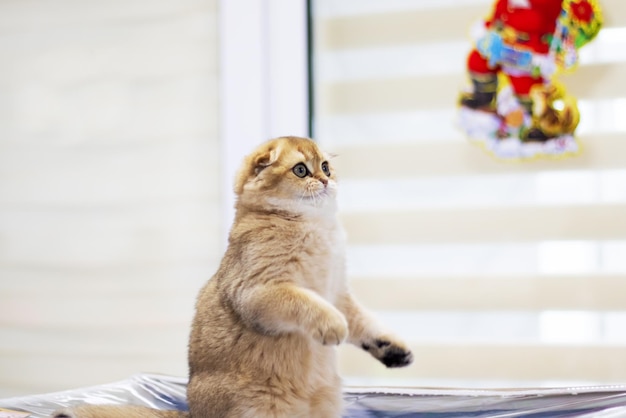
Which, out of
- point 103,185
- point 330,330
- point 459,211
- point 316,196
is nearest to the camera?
point 330,330

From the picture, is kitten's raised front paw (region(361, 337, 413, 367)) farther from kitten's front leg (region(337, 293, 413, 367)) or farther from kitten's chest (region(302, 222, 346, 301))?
kitten's chest (region(302, 222, 346, 301))

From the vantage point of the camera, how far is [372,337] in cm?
121

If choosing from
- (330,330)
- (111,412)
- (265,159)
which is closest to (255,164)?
(265,159)

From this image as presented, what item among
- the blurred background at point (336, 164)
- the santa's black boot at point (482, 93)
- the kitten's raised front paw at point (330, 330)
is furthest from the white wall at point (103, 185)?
the kitten's raised front paw at point (330, 330)

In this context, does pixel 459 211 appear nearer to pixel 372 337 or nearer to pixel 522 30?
pixel 522 30

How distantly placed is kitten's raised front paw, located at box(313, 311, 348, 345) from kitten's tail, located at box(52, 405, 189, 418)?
0.33 m

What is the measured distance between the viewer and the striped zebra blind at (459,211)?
206 cm

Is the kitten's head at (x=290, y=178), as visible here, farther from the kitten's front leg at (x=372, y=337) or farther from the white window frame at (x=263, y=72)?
the white window frame at (x=263, y=72)

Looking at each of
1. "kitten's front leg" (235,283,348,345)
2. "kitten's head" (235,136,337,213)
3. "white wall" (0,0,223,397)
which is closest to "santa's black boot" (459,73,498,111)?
"white wall" (0,0,223,397)

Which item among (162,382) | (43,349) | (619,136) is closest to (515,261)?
(619,136)

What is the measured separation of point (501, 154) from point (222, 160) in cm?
81

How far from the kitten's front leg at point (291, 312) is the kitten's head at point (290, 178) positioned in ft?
0.45

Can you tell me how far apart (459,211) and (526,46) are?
1.59ft

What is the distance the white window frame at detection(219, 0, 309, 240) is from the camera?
2242 mm
